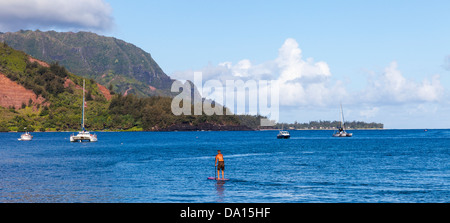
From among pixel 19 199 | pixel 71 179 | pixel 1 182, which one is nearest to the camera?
pixel 19 199

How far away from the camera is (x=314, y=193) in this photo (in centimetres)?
5153

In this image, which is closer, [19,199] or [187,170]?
[19,199]

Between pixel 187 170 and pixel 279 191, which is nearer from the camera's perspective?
pixel 279 191

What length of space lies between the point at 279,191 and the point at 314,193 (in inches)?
157

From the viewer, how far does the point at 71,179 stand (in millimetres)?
66000
